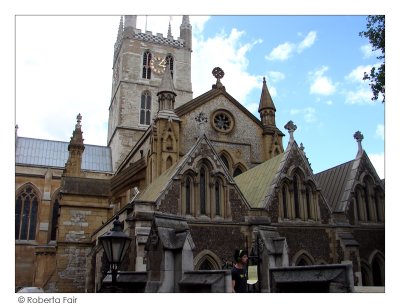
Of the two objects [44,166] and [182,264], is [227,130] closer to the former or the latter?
[182,264]

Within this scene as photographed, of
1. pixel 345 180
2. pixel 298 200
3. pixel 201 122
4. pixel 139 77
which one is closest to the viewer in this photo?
pixel 298 200

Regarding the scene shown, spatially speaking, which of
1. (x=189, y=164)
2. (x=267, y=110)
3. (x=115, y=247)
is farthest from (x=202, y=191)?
(x=267, y=110)

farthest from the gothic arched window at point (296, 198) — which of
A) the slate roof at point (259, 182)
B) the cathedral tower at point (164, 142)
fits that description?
the cathedral tower at point (164, 142)

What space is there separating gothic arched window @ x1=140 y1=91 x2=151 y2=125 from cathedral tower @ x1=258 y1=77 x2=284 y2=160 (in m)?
20.3

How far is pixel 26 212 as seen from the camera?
3631 centimetres

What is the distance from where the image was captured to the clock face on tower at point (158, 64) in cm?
4888

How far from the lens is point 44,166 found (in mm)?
39250

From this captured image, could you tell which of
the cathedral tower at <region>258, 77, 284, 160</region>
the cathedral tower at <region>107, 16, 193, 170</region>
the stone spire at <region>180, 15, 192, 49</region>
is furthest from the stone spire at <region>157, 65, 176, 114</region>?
the stone spire at <region>180, 15, 192, 49</region>

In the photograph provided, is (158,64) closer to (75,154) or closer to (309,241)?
(75,154)

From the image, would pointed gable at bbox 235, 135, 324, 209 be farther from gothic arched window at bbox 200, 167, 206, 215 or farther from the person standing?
the person standing

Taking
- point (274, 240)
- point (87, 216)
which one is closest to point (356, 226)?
point (274, 240)

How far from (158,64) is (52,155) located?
15.6 metres

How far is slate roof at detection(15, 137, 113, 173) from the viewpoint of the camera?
4100 centimetres

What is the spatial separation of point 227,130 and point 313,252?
10509 millimetres
